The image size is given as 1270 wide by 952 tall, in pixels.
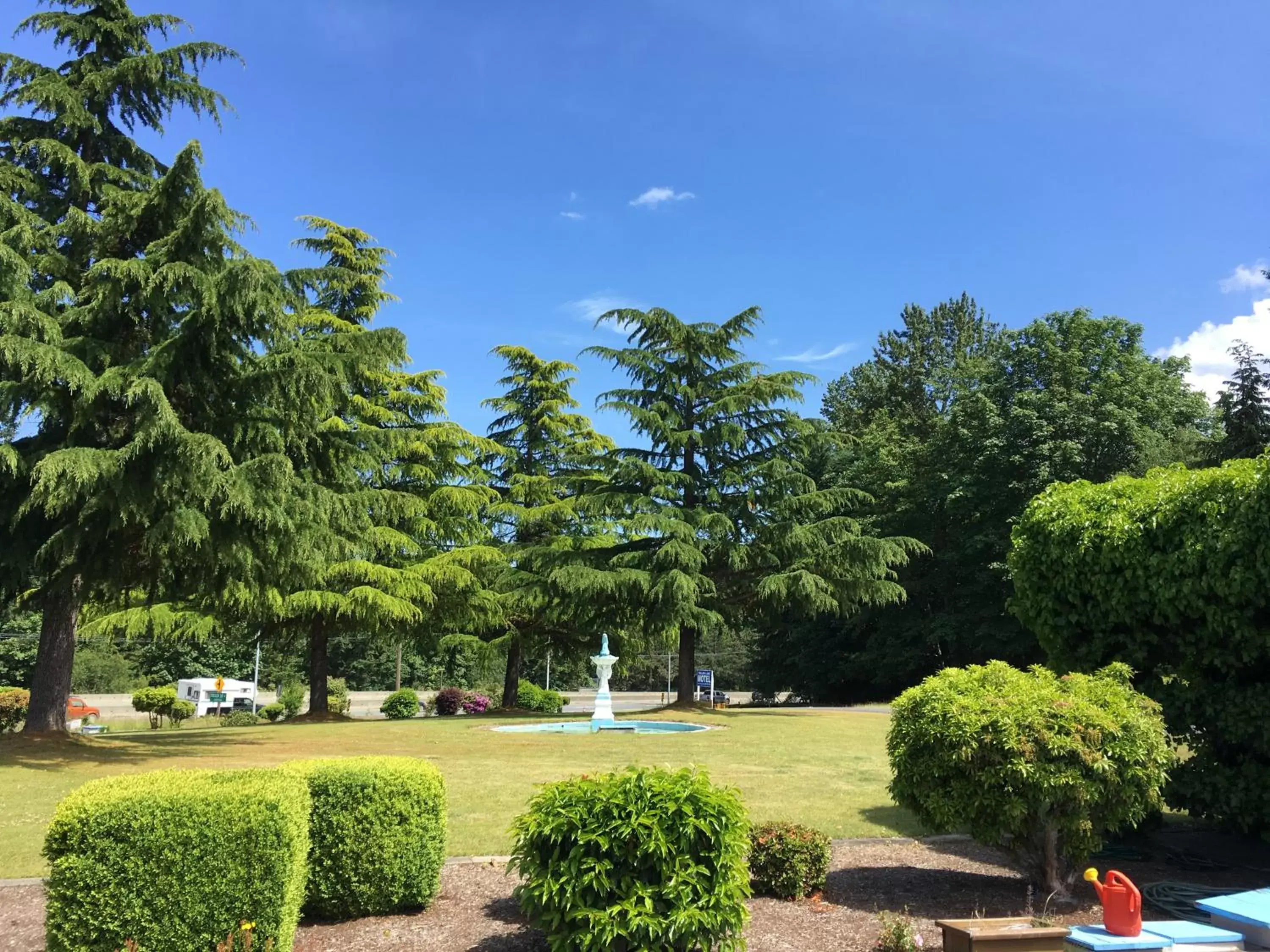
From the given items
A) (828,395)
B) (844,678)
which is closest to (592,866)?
(844,678)

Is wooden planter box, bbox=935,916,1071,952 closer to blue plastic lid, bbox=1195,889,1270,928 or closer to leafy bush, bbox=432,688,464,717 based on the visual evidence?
blue plastic lid, bbox=1195,889,1270,928

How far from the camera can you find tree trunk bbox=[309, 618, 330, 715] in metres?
24.6

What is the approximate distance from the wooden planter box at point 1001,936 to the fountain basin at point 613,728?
13.7 metres

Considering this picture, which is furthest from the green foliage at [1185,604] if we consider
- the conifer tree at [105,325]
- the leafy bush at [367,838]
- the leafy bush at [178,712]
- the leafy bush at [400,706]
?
the leafy bush at [178,712]

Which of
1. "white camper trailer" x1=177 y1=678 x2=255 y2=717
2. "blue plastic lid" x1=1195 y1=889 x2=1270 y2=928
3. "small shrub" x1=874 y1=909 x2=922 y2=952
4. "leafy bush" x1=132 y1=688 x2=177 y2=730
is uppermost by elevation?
"blue plastic lid" x1=1195 y1=889 x2=1270 y2=928

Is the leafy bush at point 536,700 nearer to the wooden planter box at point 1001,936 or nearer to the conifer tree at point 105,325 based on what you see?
the conifer tree at point 105,325

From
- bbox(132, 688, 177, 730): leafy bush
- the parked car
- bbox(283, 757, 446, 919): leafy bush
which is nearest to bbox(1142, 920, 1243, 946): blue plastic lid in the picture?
bbox(283, 757, 446, 919): leafy bush

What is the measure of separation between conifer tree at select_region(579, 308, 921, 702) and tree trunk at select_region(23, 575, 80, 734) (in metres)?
11.5

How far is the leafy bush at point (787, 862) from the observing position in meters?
5.95

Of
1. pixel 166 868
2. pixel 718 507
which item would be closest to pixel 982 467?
pixel 718 507

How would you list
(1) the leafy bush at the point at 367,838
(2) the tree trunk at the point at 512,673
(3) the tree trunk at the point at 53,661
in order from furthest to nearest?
1. (2) the tree trunk at the point at 512,673
2. (3) the tree trunk at the point at 53,661
3. (1) the leafy bush at the point at 367,838

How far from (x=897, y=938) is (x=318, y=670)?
23.3 m

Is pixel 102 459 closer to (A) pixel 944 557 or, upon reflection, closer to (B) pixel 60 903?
(B) pixel 60 903

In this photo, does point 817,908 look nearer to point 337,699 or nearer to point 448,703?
point 448,703
